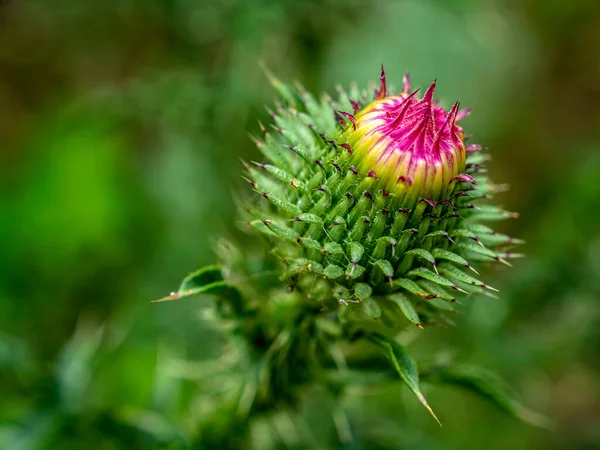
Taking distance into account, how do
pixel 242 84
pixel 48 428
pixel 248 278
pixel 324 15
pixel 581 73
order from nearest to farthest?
1. pixel 248 278
2. pixel 48 428
3. pixel 242 84
4. pixel 324 15
5. pixel 581 73

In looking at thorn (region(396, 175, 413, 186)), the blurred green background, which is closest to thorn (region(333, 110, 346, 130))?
thorn (region(396, 175, 413, 186))

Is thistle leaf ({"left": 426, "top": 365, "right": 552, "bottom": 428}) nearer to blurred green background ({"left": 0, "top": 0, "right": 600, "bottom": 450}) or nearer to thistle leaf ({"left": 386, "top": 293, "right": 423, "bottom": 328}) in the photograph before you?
thistle leaf ({"left": 386, "top": 293, "right": 423, "bottom": 328})

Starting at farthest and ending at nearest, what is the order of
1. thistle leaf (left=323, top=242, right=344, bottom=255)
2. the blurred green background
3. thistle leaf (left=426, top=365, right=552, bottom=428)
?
the blurred green background
thistle leaf (left=426, top=365, right=552, bottom=428)
thistle leaf (left=323, top=242, right=344, bottom=255)

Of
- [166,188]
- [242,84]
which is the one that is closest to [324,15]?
[242,84]

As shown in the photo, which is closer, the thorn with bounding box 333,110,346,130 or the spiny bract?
the spiny bract

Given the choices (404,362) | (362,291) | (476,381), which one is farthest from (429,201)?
(476,381)

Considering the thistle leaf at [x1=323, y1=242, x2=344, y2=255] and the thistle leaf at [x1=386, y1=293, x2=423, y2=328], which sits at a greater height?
the thistle leaf at [x1=323, y1=242, x2=344, y2=255]

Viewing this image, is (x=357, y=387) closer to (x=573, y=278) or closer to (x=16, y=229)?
(x=573, y=278)
